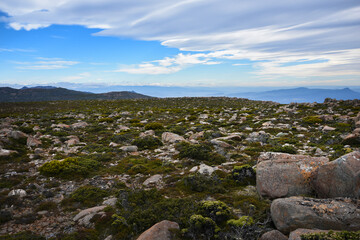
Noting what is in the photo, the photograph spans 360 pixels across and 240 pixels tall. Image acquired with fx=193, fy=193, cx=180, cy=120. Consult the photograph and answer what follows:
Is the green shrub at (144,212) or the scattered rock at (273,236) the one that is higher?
the scattered rock at (273,236)

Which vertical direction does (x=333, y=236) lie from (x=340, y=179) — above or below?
below

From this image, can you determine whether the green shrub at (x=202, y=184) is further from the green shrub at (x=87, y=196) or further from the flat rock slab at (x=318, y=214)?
the green shrub at (x=87, y=196)

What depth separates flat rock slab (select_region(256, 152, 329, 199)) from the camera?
633 cm

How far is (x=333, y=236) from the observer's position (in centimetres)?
379

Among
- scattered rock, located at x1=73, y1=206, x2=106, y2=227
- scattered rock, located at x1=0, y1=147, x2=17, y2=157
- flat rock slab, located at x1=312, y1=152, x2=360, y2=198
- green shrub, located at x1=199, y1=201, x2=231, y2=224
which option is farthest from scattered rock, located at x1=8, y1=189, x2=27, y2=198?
flat rock slab, located at x1=312, y1=152, x2=360, y2=198

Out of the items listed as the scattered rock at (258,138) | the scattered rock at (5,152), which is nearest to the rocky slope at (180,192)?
the scattered rock at (5,152)

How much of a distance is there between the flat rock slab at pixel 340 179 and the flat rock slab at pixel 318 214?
2.47ft

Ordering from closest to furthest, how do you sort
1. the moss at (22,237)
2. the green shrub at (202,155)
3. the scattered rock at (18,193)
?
the moss at (22,237) < the scattered rock at (18,193) < the green shrub at (202,155)

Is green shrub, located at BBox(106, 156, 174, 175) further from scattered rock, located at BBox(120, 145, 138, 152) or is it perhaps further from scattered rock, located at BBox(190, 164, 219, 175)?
scattered rock, located at BBox(120, 145, 138, 152)

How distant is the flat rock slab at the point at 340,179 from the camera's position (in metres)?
5.44

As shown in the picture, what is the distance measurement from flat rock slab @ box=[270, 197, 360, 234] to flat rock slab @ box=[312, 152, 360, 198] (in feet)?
2.47

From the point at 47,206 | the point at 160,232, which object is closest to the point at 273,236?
the point at 160,232

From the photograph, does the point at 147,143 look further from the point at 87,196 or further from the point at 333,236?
the point at 333,236

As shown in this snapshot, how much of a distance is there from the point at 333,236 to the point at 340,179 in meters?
2.57
